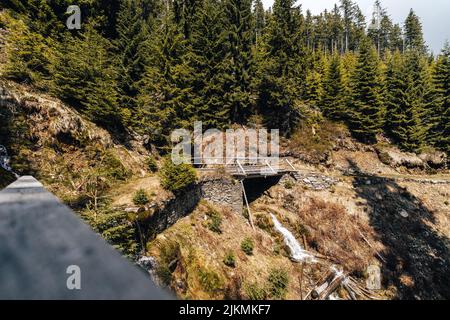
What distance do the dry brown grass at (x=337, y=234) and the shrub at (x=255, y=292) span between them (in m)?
6.59

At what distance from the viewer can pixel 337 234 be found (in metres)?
18.0

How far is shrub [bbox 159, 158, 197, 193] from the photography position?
14.3 metres

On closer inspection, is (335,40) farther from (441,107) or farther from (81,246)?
(81,246)

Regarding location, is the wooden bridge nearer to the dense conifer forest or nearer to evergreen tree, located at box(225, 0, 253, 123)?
the dense conifer forest

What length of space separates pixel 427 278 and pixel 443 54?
33662mm

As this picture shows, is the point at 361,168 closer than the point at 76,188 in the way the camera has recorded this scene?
No

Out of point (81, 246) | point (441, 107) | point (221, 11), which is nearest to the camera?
point (81, 246)

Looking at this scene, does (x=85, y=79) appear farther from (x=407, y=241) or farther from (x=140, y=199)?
(x=407, y=241)

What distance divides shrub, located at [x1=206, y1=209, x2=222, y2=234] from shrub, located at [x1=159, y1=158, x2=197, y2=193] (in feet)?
10.3

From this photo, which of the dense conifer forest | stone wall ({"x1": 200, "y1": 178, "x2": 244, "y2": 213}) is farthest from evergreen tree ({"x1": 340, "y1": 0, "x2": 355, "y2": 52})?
stone wall ({"x1": 200, "y1": 178, "x2": 244, "y2": 213})

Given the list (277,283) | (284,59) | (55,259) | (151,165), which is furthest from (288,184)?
(55,259)

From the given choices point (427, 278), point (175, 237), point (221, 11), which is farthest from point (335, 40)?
point (175, 237)

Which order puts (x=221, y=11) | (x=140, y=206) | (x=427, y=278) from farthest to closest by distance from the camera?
(x=221, y=11), (x=427, y=278), (x=140, y=206)

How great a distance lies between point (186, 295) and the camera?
1023 centimetres
